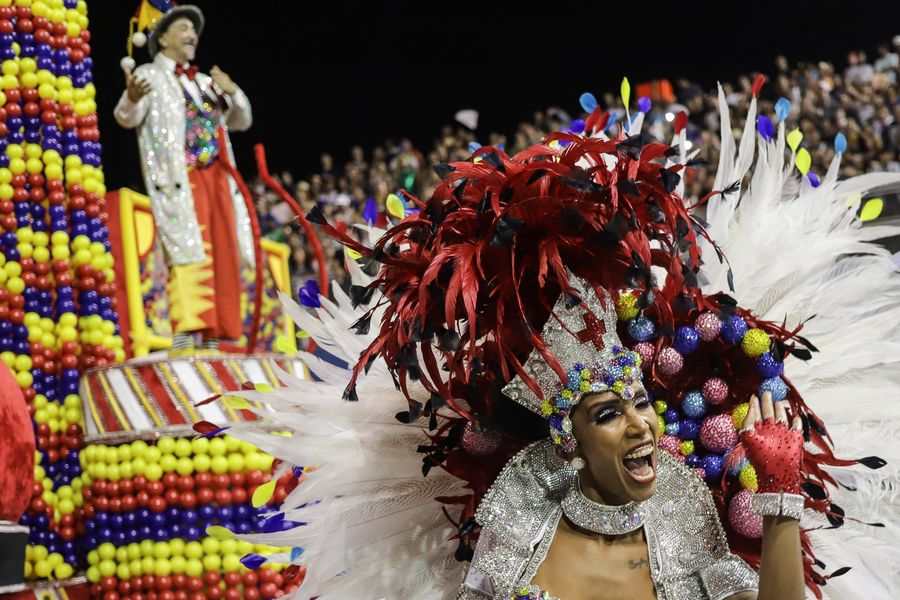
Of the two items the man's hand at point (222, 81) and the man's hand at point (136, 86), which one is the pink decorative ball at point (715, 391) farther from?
the man's hand at point (222, 81)

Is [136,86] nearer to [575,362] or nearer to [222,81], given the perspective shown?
[222,81]

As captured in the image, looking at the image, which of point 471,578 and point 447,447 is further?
point 447,447

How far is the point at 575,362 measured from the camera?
2.33m

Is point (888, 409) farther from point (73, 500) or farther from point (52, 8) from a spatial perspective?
point (52, 8)

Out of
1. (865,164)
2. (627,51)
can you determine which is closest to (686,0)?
(627,51)

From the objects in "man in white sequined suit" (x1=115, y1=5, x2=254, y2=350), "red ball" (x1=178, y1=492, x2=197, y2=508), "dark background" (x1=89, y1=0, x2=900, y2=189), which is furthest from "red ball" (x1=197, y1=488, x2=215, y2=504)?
"dark background" (x1=89, y1=0, x2=900, y2=189)

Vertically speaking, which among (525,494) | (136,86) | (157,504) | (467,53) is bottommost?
(157,504)

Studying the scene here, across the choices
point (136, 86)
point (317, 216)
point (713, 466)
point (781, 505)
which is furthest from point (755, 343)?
point (136, 86)

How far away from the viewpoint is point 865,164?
8148 mm

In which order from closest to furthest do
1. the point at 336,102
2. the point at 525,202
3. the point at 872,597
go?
the point at 525,202, the point at 872,597, the point at 336,102

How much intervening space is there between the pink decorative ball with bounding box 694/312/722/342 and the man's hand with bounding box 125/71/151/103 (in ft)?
11.1

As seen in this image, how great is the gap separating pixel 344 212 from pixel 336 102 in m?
2.20

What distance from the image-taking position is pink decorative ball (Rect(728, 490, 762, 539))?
2.36 m

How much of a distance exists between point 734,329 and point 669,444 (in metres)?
0.30
